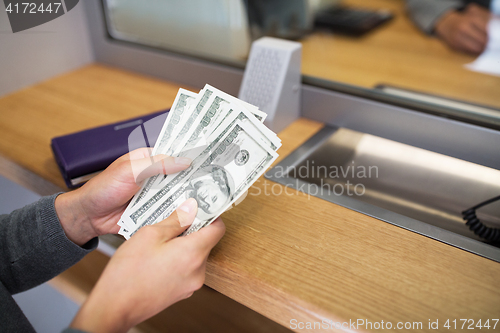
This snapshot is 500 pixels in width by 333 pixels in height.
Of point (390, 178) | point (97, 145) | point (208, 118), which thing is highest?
point (208, 118)

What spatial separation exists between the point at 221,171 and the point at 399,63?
37.5 inches

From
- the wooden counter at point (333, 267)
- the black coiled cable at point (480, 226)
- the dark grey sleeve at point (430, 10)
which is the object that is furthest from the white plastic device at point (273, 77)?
the dark grey sleeve at point (430, 10)

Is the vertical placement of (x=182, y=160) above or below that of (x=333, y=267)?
above

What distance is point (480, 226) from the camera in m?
0.66

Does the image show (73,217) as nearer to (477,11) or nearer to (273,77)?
(273,77)

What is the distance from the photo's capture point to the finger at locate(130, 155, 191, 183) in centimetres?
54

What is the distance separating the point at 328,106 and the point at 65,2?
900mm

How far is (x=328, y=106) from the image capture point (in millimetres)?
901

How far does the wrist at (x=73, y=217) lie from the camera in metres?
0.60

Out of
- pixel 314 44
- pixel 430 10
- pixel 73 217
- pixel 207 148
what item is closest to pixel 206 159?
pixel 207 148

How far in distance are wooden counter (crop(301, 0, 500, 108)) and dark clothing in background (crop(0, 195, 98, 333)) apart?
661 millimetres

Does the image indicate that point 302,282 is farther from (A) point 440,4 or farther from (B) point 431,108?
(A) point 440,4

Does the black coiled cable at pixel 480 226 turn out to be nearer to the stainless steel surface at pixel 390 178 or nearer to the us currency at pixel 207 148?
the stainless steel surface at pixel 390 178

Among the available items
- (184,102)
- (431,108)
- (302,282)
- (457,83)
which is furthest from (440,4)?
A: (302,282)
